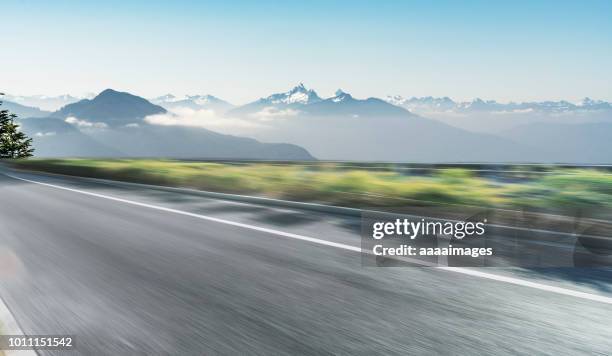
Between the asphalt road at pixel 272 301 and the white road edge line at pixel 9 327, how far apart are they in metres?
0.08

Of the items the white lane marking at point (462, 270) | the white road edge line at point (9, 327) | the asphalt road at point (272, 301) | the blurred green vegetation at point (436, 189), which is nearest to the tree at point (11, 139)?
the blurred green vegetation at point (436, 189)

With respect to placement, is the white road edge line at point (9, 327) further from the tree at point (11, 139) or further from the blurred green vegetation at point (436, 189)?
the tree at point (11, 139)

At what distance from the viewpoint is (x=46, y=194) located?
1606 centimetres

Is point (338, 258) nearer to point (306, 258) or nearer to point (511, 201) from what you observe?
point (306, 258)

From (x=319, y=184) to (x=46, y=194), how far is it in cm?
933

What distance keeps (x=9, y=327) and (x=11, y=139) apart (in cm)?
8325

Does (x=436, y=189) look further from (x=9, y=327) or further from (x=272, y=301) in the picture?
(x=9, y=327)

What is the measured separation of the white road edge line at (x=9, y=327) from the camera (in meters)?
3.60

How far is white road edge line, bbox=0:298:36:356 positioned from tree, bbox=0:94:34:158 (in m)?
80.0

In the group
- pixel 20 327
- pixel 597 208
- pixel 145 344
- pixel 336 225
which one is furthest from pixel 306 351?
pixel 597 208

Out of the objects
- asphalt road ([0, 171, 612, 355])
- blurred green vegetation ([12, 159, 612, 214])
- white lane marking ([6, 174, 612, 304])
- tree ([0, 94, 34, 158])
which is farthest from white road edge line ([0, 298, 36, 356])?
tree ([0, 94, 34, 158])

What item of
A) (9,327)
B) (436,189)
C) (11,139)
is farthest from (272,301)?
(11,139)

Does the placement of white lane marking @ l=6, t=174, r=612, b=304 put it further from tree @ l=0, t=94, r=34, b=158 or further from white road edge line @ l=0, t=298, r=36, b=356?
tree @ l=0, t=94, r=34, b=158

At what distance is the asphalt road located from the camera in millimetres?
3682
